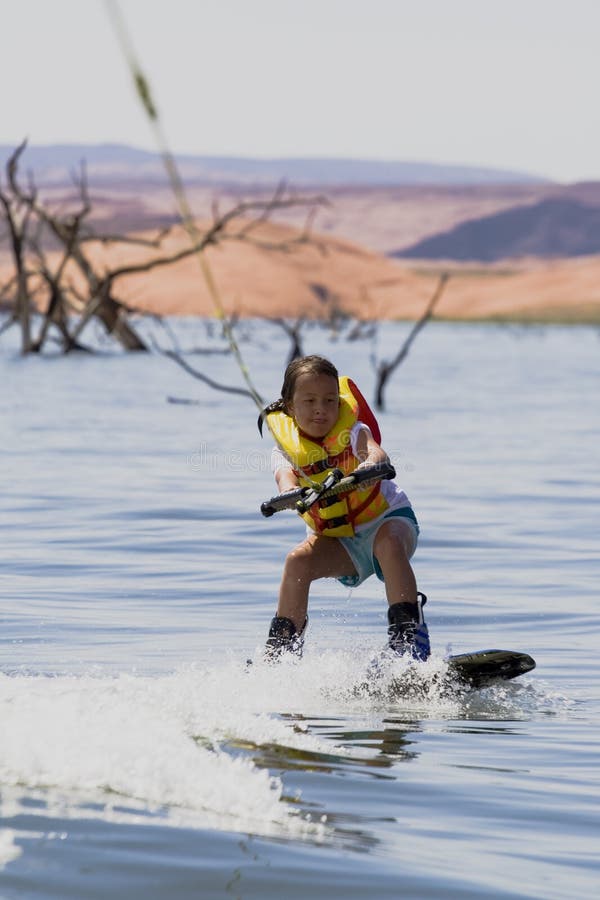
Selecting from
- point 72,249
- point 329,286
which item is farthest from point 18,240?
point 329,286

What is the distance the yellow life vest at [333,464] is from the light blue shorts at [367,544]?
34 mm

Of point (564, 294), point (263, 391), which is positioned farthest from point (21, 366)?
point (564, 294)

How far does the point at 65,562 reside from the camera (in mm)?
11023

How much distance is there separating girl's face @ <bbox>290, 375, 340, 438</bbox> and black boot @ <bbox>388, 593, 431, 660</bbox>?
77 cm

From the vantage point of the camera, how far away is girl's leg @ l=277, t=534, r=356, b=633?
7.03 metres

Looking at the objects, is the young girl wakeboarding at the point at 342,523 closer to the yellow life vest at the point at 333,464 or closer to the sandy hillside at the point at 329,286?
the yellow life vest at the point at 333,464

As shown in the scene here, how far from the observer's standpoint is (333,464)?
23.1 feet

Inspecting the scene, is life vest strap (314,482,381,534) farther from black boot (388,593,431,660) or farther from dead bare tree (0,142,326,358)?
dead bare tree (0,142,326,358)

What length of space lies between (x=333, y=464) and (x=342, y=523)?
24cm

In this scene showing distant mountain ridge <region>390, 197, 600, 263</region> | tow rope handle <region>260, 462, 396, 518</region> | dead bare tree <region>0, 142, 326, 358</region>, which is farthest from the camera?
distant mountain ridge <region>390, 197, 600, 263</region>

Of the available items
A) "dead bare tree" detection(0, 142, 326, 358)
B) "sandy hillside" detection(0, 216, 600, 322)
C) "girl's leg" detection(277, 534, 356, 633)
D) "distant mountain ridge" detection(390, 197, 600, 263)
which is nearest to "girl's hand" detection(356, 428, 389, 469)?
"girl's leg" detection(277, 534, 356, 633)

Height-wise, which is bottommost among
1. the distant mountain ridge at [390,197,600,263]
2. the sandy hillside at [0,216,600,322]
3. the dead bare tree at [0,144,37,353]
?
the dead bare tree at [0,144,37,353]

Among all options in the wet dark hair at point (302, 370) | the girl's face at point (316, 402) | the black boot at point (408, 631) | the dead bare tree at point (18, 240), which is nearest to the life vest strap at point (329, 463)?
the girl's face at point (316, 402)

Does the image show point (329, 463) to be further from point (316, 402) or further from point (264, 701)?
point (264, 701)
